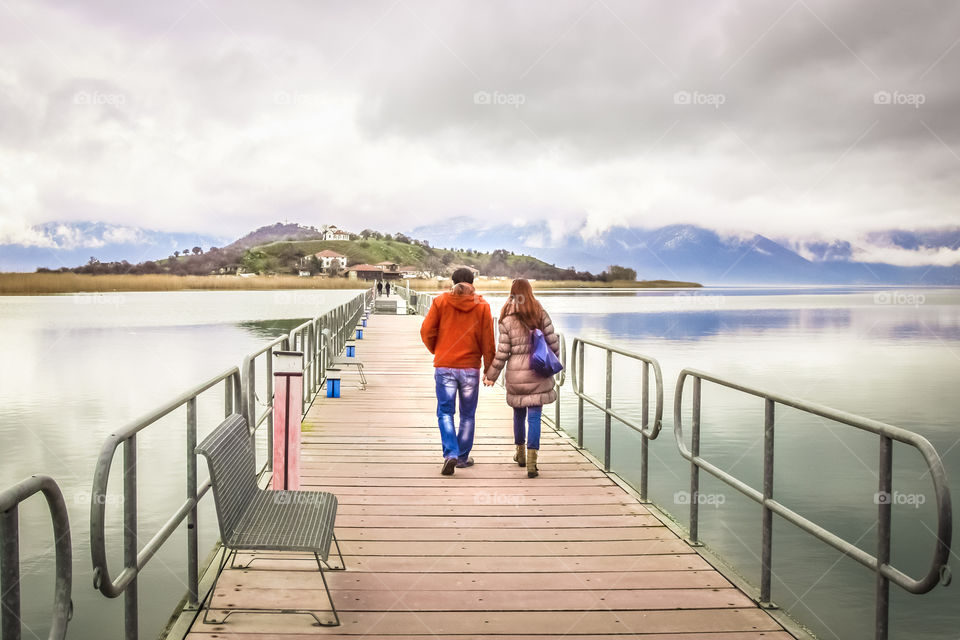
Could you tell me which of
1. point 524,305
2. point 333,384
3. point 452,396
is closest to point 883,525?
point 524,305

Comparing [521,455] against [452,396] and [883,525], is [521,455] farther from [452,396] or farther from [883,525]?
[883,525]

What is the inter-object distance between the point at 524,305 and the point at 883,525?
346cm

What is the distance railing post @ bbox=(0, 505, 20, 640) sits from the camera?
1.97m

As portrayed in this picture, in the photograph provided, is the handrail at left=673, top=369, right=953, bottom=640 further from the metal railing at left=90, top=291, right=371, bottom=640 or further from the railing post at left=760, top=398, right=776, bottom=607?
the metal railing at left=90, top=291, right=371, bottom=640

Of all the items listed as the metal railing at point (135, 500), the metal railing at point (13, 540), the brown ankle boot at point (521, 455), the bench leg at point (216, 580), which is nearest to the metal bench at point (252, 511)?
the bench leg at point (216, 580)

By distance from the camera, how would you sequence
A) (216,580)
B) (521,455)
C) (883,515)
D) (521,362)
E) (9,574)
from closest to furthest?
(9,574), (883,515), (216,580), (521,362), (521,455)

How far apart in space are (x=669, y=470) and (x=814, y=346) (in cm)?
3076

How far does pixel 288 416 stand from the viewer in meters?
5.00

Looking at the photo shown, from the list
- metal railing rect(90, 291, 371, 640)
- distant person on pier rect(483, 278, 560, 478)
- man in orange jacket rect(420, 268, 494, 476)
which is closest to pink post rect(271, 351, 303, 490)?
metal railing rect(90, 291, 371, 640)

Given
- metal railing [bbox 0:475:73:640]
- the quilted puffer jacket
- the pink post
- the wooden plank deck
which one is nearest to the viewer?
metal railing [bbox 0:475:73:640]

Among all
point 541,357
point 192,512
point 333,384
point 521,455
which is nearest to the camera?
point 192,512

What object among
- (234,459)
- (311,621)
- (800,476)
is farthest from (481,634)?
(800,476)

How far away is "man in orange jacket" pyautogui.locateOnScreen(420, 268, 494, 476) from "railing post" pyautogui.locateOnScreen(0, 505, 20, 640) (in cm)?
431

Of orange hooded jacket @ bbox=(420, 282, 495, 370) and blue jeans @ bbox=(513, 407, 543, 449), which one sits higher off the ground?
orange hooded jacket @ bbox=(420, 282, 495, 370)
